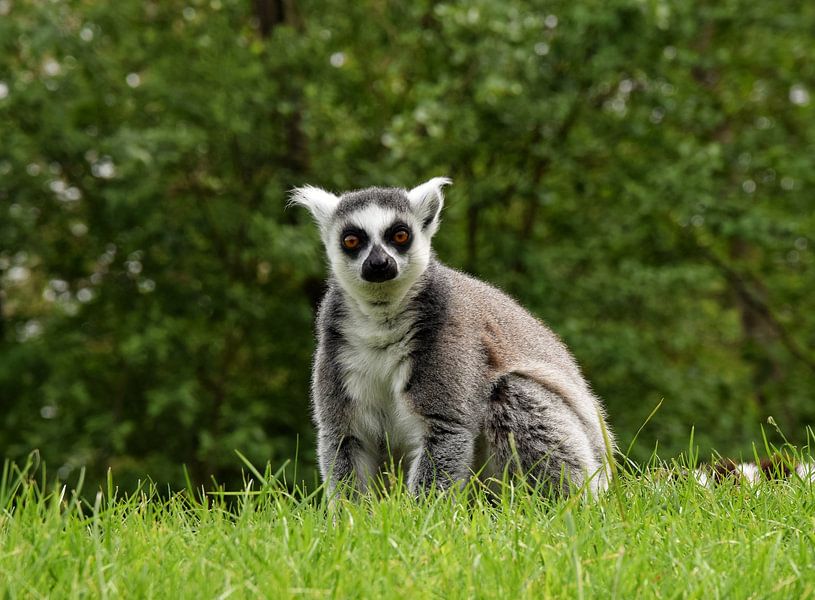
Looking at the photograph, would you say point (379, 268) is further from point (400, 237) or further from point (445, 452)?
point (445, 452)

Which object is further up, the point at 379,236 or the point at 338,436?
the point at 379,236

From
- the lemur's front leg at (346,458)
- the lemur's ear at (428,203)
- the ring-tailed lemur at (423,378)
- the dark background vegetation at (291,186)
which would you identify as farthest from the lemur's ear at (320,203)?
the dark background vegetation at (291,186)

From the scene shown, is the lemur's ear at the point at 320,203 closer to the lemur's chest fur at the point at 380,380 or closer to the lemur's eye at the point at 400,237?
the lemur's eye at the point at 400,237

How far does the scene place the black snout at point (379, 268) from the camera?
4172 mm

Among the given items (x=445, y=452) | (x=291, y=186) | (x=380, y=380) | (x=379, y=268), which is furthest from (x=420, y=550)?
(x=291, y=186)

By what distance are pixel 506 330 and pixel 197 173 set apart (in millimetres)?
6262

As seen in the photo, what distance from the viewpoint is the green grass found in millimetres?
2377

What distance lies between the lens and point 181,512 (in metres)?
3.33

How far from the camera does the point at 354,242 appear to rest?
4418 millimetres

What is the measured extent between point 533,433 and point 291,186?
5.77 m

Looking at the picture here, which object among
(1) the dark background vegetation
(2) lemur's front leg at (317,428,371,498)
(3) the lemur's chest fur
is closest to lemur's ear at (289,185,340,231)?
(3) the lemur's chest fur

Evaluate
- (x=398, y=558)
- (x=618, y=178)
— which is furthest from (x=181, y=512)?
(x=618, y=178)

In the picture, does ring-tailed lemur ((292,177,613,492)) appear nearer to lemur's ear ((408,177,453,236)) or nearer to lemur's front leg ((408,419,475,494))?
lemur's front leg ((408,419,475,494))

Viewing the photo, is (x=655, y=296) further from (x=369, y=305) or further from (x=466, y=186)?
(x=369, y=305)
